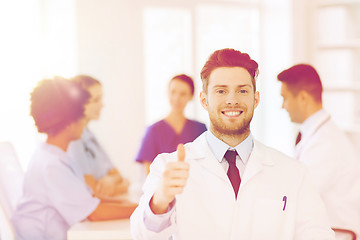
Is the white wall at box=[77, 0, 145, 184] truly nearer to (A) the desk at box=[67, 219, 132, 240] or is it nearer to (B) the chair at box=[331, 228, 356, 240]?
(A) the desk at box=[67, 219, 132, 240]

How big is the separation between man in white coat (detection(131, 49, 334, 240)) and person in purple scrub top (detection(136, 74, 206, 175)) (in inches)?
60.9

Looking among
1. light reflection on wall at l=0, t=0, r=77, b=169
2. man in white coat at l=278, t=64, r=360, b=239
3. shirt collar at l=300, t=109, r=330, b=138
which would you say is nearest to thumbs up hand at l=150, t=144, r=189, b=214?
man in white coat at l=278, t=64, r=360, b=239

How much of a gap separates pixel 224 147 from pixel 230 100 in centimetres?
19

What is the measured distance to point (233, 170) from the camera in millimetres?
1504

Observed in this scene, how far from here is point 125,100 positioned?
15.5ft

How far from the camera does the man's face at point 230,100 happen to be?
136 cm

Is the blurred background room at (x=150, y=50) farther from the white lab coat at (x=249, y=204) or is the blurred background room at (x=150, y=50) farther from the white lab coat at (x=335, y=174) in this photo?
the white lab coat at (x=249, y=204)

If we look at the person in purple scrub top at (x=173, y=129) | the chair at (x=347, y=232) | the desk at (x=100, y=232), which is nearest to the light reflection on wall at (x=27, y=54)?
the person in purple scrub top at (x=173, y=129)

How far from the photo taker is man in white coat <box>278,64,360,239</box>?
236cm

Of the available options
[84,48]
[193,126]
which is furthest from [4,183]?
[84,48]

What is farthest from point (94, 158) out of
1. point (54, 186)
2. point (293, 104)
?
point (293, 104)

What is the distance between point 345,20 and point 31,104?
387 cm

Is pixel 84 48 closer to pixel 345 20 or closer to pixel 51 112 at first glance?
pixel 51 112

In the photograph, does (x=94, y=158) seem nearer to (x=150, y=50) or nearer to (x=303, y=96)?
(x=303, y=96)
